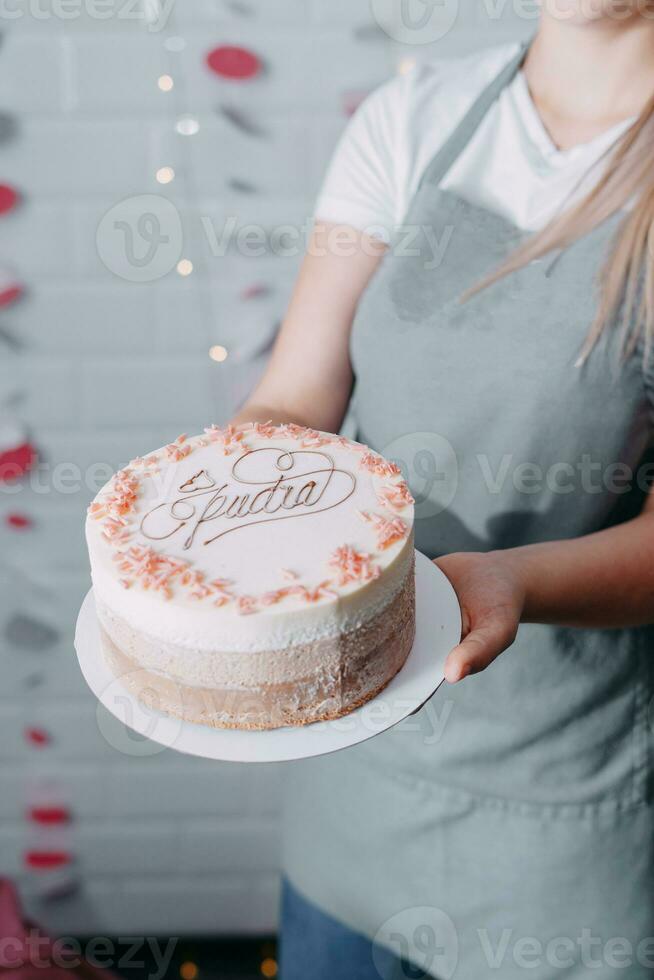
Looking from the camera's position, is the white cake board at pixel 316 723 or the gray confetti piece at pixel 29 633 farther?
the gray confetti piece at pixel 29 633

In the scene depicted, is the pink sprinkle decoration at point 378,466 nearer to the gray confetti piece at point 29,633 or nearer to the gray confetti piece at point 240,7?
the gray confetti piece at point 240,7

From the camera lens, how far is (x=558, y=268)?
3.87ft

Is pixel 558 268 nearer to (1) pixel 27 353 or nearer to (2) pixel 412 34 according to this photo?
(2) pixel 412 34

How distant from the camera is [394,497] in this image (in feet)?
3.42

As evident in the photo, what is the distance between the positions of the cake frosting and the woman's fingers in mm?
78

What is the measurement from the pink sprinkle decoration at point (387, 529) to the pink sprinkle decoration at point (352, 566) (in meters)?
0.03

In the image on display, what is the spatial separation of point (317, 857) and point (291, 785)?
0.41 feet

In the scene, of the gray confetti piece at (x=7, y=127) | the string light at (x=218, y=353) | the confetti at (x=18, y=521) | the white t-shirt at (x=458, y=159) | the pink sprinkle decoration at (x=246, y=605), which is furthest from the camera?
the confetti at (x=18, y=521)

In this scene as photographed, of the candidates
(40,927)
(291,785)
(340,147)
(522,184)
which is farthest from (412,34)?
(40,927)
